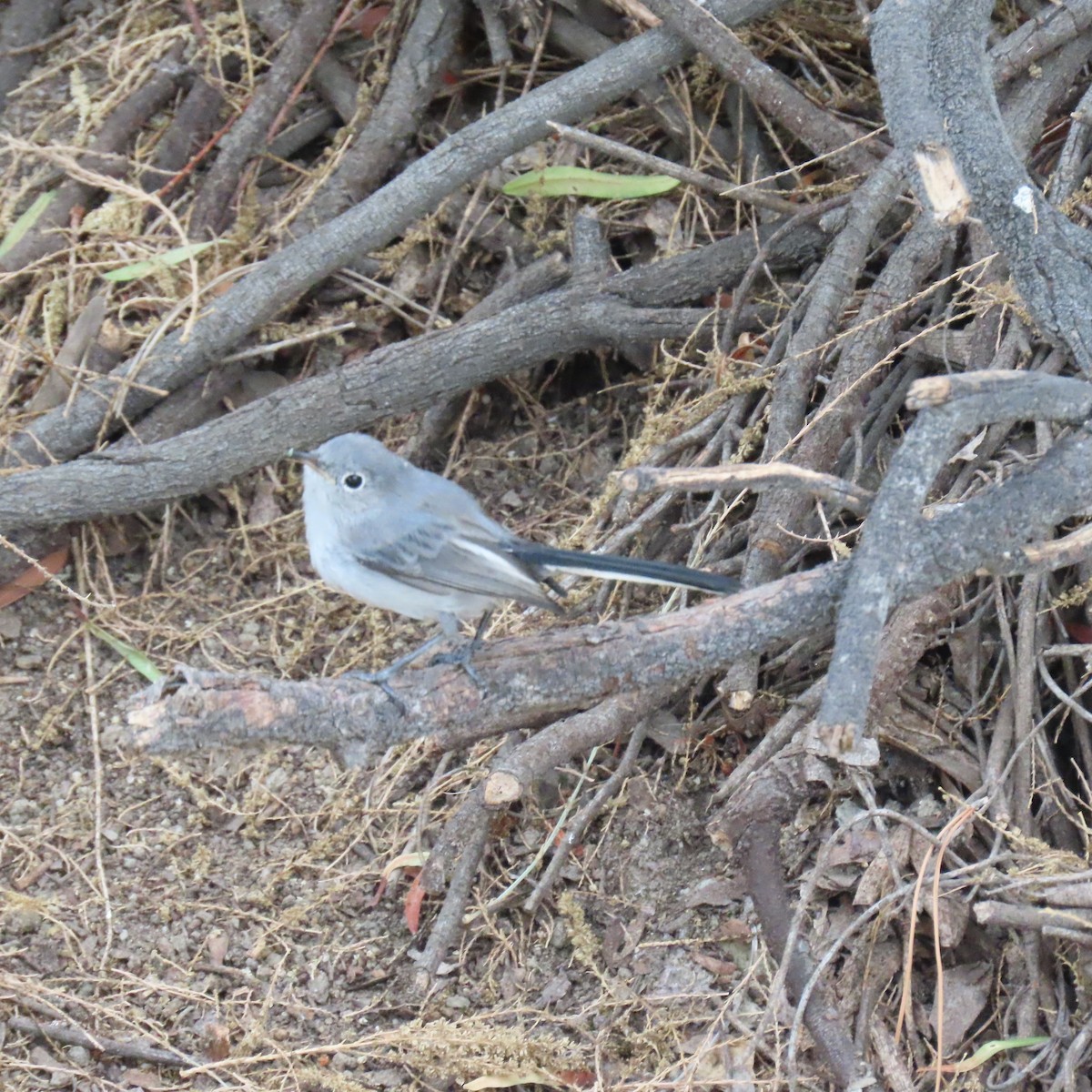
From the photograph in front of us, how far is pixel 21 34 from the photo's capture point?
19.0 ft

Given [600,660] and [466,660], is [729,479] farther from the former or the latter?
[466,660]

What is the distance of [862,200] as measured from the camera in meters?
4.25

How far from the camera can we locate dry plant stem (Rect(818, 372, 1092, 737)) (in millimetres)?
2721

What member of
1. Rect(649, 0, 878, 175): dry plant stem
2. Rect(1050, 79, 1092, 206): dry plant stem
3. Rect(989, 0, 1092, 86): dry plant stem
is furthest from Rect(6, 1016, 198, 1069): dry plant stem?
Rect(989, 0, 1092, 86): dry plant stem

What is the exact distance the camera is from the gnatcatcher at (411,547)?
353cm

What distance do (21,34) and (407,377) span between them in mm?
2620

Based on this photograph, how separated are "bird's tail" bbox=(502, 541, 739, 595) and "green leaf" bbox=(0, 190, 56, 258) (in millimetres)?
2955

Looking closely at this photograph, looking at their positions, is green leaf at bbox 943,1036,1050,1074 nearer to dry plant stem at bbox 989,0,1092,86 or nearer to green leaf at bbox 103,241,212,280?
dry plant stem at bbox 989,0,1092,86

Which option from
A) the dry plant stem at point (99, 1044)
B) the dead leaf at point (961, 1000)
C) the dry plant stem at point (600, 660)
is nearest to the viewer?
the dry plant stem at point (600, 660)

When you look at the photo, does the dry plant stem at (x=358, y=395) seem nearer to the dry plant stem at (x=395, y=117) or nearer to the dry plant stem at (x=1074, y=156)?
the dry plant stem at (x=395, y=117)

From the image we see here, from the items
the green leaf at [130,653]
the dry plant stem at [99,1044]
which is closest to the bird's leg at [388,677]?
the dry plant stem at [99,1044]

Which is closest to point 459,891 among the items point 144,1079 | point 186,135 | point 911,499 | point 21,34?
point 144,1079

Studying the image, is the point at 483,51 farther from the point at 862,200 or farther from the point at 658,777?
the point at 658,777

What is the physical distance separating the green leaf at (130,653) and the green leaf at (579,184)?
2.15 metres
